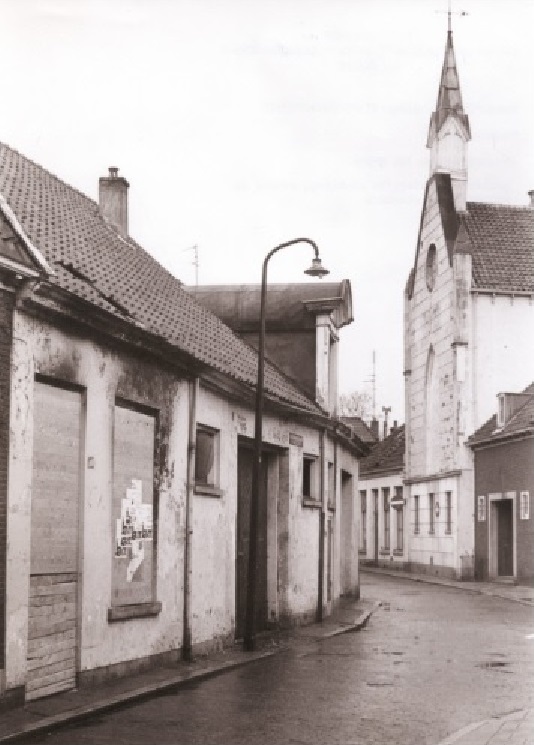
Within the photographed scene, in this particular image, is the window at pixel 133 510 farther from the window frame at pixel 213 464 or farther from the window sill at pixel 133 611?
the window frame at pixel 213 464

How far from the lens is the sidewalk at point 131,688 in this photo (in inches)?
381

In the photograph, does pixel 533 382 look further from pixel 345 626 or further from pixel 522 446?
pixel 345 626

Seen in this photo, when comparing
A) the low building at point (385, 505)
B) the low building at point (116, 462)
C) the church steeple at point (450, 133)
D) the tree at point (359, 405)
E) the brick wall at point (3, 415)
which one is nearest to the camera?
the brick wall at point (3, 415)

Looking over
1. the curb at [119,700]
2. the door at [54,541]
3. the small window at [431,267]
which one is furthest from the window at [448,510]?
the door at [54,541]

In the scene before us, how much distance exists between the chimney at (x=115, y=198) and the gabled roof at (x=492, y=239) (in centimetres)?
2233

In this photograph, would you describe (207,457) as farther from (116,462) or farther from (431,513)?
(431,513)

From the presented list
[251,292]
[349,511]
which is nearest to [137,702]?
[251,292]

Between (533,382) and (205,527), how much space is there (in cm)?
2788

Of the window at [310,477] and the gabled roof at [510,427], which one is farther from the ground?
the gabled roof at [510,427]

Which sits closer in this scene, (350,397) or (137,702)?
A: (137,702)

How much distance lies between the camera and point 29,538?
10.8 m

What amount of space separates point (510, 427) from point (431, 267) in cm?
1082

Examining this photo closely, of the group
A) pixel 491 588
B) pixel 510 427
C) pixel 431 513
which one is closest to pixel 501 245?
pixel 510 427

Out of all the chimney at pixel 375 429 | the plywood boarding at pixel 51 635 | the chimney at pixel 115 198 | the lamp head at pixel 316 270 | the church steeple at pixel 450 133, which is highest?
the church steeple at pixel 450 133
